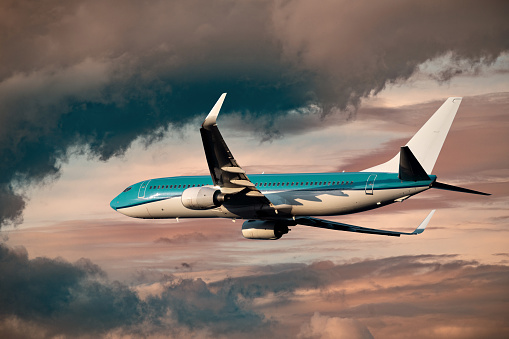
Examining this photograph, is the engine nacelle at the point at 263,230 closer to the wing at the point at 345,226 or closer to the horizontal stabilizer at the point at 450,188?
the wing at the point at 345,226

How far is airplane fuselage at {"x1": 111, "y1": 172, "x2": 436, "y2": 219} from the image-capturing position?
4400 centimetres

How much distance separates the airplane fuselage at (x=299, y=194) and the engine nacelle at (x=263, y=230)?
278 cm

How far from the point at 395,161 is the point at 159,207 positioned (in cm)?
1804

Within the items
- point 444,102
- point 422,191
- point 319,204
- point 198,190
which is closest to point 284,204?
point 319,204

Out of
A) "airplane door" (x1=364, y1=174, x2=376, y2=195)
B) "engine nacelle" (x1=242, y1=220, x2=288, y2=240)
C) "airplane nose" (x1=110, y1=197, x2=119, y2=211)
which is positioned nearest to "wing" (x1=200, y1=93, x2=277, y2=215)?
"engine nacelle" (x1=242, y1=220, x2=288, y2=240)

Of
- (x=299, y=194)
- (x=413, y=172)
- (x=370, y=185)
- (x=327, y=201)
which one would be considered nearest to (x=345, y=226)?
(x=299, y=194)

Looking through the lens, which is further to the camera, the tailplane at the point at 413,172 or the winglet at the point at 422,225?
the winglet at the point at 422,225

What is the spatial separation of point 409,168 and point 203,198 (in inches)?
504

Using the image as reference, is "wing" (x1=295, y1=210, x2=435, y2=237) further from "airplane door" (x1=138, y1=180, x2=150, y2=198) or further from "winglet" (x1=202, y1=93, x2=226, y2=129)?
"winglet" (x1=202, y1=93, x2=226, y2=129)

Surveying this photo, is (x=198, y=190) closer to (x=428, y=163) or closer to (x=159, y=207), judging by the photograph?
(x=159, y=207)

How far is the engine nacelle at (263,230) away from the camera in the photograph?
50.9 metres

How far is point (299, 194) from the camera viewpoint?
4681cm

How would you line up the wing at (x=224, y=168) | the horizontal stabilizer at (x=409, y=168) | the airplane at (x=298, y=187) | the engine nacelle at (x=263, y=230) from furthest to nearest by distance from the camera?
the engine nacelle at (x=263, y=230), the airplane at (x=298, y=187), the horizontal stabilizer at (x=409, y=168), the wing at (x=224, y=168)

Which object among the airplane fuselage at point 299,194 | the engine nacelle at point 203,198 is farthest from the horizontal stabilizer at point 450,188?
the engine nacelle at point 203,198
